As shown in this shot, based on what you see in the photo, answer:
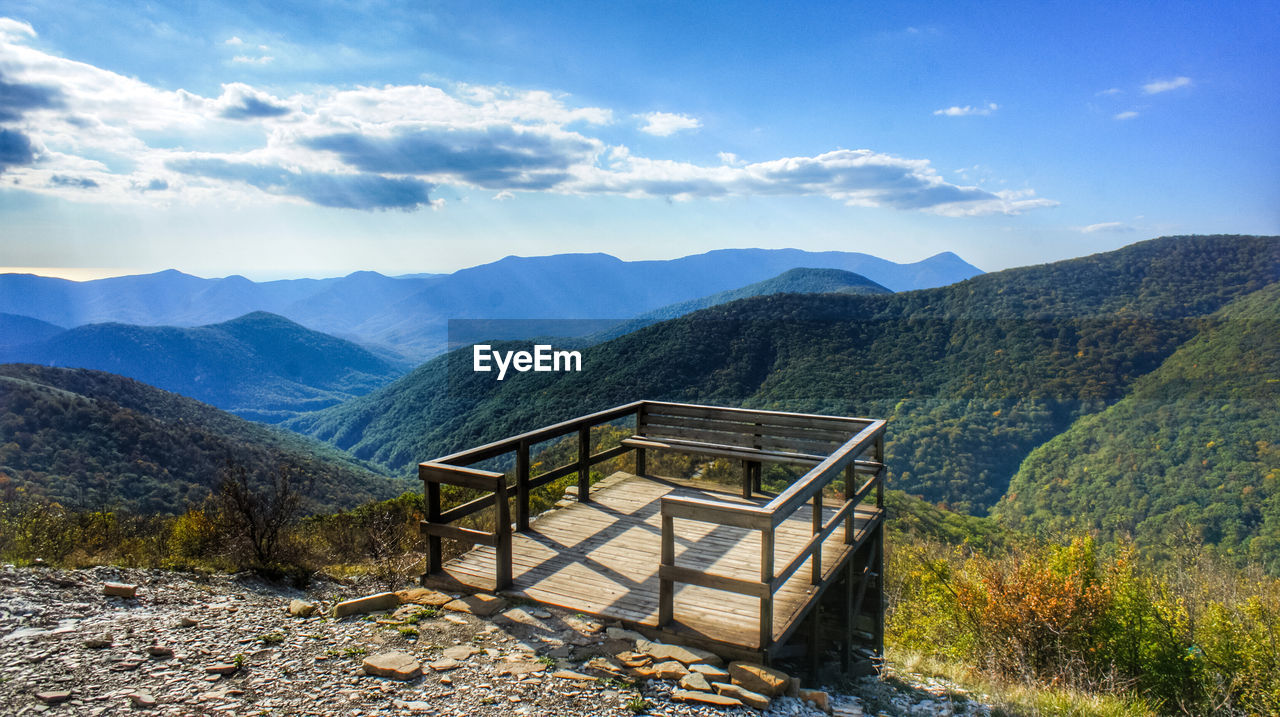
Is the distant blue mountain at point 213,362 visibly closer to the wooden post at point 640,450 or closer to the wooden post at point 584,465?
the wooden post at point 640,450

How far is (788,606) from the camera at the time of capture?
4762mm

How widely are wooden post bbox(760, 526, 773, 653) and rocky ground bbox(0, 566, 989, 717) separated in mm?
337

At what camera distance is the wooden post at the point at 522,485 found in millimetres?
5719

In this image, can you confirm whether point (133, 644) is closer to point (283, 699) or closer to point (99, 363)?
point (283, 699)

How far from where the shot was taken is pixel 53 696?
358cm

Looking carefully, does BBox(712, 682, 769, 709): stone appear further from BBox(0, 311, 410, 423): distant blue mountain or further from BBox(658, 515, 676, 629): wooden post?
BBox(0, 311, 410, 423): distant blue mountain

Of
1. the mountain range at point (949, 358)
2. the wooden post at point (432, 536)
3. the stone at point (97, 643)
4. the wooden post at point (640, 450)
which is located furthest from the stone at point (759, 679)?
the mountain range at point (949, 358)

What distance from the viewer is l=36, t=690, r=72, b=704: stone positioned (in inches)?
140

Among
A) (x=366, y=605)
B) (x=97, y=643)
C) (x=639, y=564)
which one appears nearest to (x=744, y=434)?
(x=639, y=564)

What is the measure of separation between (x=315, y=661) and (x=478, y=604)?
1.06 m

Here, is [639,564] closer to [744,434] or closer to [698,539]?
[698,539]

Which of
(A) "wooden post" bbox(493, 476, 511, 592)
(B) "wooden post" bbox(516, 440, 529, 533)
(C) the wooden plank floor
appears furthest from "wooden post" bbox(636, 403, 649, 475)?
(A) "wooden post" bbox(493, 476, 511, 592)

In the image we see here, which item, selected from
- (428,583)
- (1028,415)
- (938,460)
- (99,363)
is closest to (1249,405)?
(1028,415)

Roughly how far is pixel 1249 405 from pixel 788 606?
2154 inches
